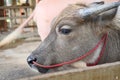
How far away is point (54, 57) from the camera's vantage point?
8.11ft

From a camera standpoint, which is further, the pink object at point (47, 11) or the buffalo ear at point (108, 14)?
the pink object at point (47, 11)

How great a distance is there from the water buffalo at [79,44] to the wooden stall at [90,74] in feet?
2.49

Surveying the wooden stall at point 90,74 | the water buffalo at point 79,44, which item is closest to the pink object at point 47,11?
the water buffalo at point 79,44

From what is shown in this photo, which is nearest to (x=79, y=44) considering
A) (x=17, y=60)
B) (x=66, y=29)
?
(x=66, y=29)

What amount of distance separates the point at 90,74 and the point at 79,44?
2.88 ft

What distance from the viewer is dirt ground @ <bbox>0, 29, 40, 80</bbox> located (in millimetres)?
4238

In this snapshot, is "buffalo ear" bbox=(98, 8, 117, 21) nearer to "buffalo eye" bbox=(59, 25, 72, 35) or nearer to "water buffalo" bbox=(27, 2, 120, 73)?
"water buffalo" bbox=(27, 2, 120, 73)

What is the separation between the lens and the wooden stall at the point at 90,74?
150 cm

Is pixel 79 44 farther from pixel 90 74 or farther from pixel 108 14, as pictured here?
pixel 90 74

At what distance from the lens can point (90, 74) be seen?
62.4 inches

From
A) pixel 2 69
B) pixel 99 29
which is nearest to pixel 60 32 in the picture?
pixel 99 29

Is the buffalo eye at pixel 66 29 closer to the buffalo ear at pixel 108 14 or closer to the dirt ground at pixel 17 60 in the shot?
the buffalo ear at pixel 108 14

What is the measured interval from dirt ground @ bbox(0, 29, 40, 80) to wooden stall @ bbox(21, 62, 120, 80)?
5.07 ft

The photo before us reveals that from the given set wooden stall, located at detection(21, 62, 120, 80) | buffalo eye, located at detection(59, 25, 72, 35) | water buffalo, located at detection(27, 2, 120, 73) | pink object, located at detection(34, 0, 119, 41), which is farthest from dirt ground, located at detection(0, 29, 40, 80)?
wooden stall, located at detection(21, 62, 120, 80)
